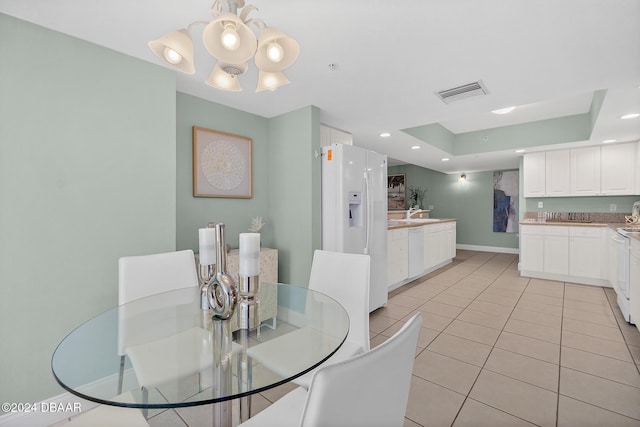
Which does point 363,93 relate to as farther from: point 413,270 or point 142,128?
point 413,270

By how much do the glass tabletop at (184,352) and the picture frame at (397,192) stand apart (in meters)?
7.56

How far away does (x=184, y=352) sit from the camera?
1133 mm

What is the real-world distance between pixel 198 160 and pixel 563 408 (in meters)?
3.35

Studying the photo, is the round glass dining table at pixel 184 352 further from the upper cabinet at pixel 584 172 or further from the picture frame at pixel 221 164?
the upper cabinet at pixel 584 172

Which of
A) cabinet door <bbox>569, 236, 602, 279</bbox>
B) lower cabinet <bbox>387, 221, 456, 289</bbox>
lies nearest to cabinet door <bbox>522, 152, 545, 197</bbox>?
cabinet door <bbox>569, 236, 602, 279</bbox>

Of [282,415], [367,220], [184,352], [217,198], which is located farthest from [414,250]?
[184,352]

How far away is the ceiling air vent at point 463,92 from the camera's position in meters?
2.59

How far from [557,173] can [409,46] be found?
463cm

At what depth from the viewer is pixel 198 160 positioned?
280 centimetres

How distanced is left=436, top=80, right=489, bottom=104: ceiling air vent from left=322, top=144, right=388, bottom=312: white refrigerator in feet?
3.19

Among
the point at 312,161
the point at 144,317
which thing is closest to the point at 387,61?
the point at 312,161

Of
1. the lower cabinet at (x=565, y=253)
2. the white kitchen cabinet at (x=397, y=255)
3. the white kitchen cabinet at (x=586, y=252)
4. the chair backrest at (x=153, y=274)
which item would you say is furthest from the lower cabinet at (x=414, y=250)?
the chair backrest at (x=153, y=274)

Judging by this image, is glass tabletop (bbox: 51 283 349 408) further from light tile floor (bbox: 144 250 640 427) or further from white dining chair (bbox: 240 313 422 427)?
light tile floor (bbox: 144 250 640 427)

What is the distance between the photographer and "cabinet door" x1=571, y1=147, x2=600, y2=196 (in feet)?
15.1
